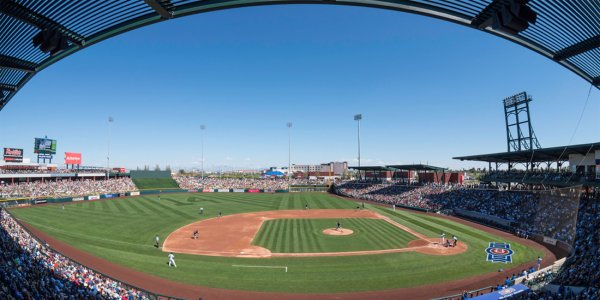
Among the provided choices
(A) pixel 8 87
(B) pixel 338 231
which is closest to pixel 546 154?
(B) pixel 338 231

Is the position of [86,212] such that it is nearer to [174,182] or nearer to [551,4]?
[174,182]

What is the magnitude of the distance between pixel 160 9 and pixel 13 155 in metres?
94.6

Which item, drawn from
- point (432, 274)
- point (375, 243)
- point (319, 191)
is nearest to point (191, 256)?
point (375, 243)

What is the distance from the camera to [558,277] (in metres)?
19.5

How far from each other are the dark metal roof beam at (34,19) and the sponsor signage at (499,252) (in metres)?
31.2

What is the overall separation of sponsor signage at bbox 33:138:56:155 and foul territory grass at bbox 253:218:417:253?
69.7m

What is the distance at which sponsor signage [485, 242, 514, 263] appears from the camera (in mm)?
26328

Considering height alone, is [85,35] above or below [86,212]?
above

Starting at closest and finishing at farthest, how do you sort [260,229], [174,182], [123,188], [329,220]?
1. [260,229]
2. [329,220]
3. [123,188]
4. [174,182]

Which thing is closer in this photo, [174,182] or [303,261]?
[303,261]

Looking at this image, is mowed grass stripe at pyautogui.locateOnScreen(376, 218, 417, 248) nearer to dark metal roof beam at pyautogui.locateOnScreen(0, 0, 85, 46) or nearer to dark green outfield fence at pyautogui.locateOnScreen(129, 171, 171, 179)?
dark metal roof beam at pyautogui.locateOnScreen(0, 0, 85, 46)

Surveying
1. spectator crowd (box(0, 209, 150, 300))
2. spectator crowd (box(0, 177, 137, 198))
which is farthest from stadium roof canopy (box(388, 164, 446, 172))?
spectator crowd (box(0, 177, 137, 198))

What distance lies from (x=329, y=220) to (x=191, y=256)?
21939mm

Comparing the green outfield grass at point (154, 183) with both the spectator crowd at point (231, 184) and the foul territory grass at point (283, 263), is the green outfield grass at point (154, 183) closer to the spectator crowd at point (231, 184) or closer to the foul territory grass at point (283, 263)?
the spectator crowd at point (231, 184)
